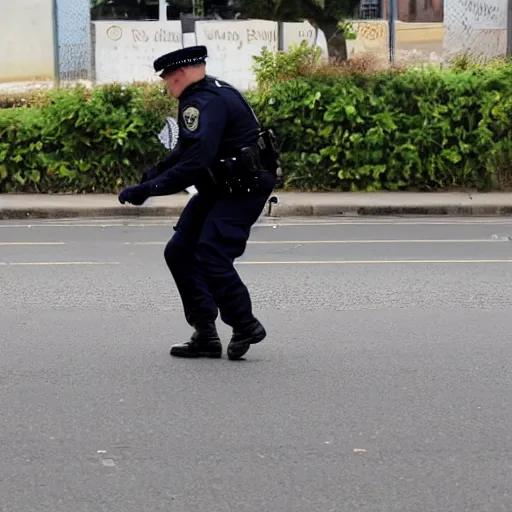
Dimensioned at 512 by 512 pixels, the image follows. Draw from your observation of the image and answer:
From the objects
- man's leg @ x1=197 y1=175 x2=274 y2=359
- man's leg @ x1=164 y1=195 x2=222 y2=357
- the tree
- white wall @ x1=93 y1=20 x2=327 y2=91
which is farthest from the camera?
white wall @ x1=93 y1=20 x2=327 y2=91

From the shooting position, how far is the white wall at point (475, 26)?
23.6 metres

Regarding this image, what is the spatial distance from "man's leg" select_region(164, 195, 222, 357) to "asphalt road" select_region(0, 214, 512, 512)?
0.41 feet

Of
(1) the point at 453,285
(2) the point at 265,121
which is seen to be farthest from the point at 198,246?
(2) the point at 265,121

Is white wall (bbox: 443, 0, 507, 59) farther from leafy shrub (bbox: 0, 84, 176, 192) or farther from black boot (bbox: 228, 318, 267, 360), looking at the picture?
black boot (bbox: 228, 318, 267, 360)

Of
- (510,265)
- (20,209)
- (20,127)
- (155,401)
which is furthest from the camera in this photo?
(20,127)

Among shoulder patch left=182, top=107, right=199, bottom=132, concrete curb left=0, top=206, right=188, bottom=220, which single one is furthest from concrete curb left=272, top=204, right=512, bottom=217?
shoulder patch left=182, top=107, right=199, bottom=132

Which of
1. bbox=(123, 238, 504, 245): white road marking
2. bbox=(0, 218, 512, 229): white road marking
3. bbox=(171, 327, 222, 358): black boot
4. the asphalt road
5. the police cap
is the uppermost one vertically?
the police cap

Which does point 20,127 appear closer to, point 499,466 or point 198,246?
point 198,246

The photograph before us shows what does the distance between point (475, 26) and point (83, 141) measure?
1134cm

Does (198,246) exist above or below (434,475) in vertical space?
above

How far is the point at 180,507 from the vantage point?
14.0ft

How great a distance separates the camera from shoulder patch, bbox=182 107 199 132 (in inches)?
234

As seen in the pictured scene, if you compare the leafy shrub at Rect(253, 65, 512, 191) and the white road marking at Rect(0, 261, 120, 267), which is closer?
the white road marking at Rect(0, 261, 120, 267)

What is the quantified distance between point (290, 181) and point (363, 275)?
676 cm
